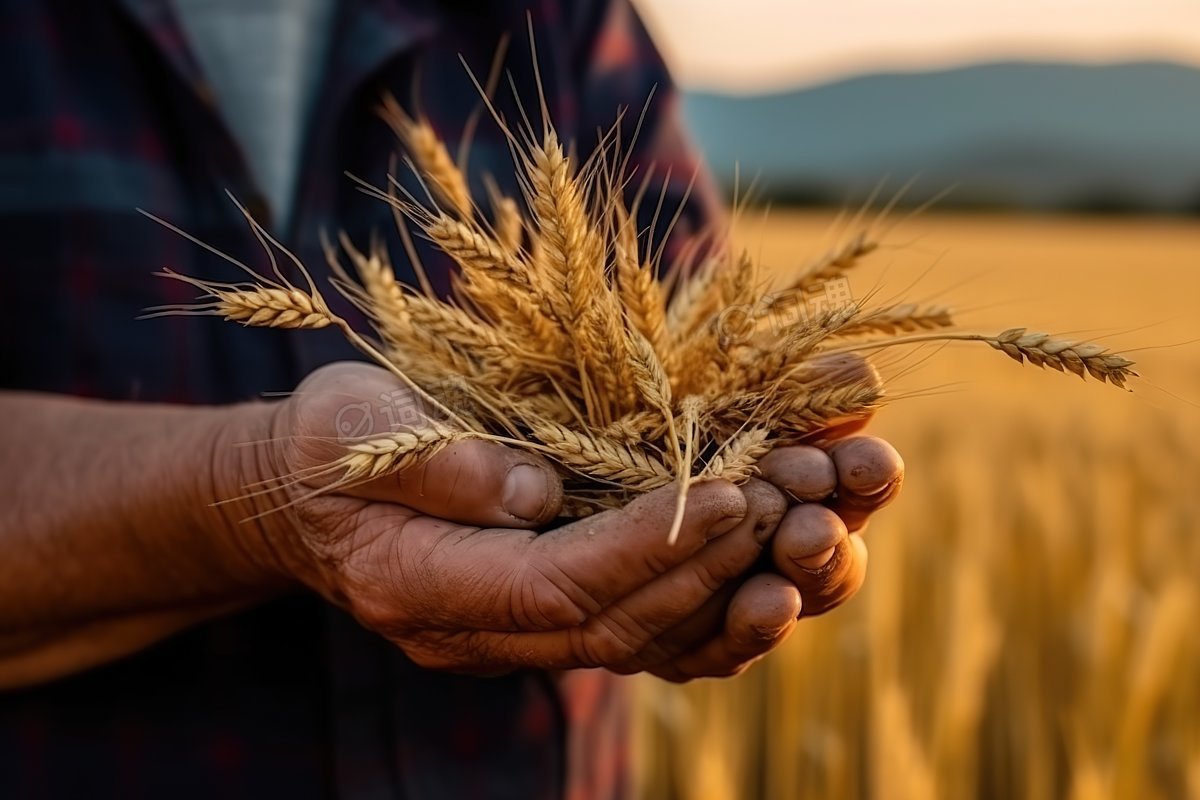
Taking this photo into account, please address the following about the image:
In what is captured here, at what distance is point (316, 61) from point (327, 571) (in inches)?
26.4

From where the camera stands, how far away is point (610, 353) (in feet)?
2.83

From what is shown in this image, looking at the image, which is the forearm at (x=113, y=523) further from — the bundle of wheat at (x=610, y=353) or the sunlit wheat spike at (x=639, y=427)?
the sunlit wheat spike at (x=639, y=427)

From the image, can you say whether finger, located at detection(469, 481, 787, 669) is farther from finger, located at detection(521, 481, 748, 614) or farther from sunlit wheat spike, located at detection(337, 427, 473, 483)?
sunlit wheat spike, located at detection(337, 427, 473, 483)

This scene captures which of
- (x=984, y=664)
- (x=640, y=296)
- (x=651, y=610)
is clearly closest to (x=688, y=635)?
(x=651, y=610)

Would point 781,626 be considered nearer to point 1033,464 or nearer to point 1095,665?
point 1095,665

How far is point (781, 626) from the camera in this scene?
2.78ft

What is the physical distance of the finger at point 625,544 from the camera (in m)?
0.79

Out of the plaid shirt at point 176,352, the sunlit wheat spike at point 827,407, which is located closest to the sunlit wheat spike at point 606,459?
the sunlit wheat spike at point 827,407

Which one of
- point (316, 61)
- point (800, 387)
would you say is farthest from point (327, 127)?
point (800, 387)

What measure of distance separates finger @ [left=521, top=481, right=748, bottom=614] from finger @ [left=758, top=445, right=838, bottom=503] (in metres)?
0.05

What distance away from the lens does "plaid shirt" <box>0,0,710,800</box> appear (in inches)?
46.7

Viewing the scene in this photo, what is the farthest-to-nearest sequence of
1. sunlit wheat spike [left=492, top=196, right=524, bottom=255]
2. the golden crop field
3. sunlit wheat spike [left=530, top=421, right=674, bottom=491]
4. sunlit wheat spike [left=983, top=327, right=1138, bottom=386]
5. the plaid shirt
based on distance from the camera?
the golden crop field < the plaid shirt < sunlit wheat spike [left=492, top=196, right=524, bottom=255] < sunlit wheat spike [left=530, top=421, right=674, bottom=491] < sunlit wheat spike [left=983, top=327, right=1138, bottom=386]

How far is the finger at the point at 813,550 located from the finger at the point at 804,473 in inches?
0.5

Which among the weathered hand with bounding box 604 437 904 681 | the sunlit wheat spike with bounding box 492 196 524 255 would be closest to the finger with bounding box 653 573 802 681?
the weathered hand with bounding box 604 437 904 681
